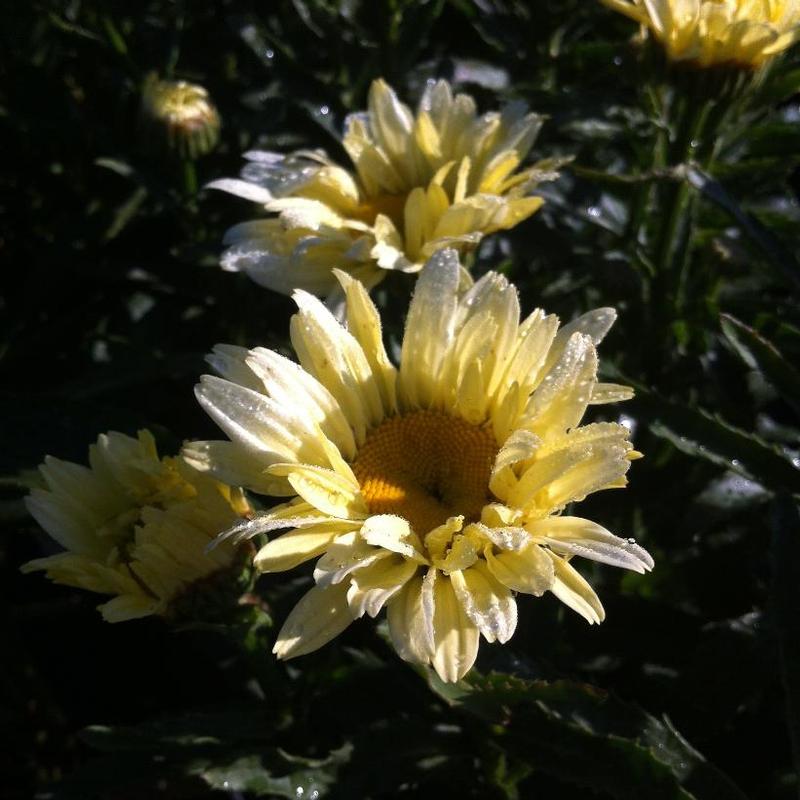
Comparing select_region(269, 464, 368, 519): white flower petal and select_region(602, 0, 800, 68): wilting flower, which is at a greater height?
select_region(602, 0, 800, 68): wilting flower

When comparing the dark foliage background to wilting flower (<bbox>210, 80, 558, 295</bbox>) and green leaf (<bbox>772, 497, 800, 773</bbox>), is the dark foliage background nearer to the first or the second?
green leaf (<bbox>772, 497, 800, 773</bbox>)

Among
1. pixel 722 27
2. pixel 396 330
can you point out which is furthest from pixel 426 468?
pixel 722 27

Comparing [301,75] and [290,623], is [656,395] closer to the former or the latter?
[290,623]

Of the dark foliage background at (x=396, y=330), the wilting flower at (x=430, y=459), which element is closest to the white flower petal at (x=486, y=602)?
the wilting flower at (x=430, y=459)

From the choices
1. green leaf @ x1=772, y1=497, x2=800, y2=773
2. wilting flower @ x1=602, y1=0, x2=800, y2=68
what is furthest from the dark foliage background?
wilting flower @ x1=602, y1=0, x2=800, y2=68

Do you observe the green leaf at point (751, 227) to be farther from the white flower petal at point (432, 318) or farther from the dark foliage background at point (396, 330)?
the white flower petal at point (432, 318)

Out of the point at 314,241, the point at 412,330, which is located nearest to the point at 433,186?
the point at 314,241
